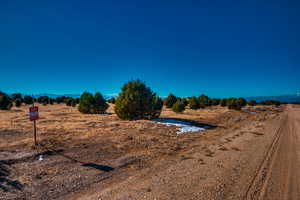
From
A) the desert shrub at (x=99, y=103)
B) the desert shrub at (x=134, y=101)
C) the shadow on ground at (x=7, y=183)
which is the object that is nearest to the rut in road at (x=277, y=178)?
the shadow on ground at (x=7, y=183)

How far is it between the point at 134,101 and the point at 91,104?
15913mm

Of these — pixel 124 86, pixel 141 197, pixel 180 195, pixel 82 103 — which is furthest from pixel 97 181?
pixel 82 103

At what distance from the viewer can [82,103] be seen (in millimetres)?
31609

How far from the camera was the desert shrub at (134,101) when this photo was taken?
64.4ft

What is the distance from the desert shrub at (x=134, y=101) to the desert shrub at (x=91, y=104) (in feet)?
42.1

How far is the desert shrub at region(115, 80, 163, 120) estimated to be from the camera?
19.6 metres

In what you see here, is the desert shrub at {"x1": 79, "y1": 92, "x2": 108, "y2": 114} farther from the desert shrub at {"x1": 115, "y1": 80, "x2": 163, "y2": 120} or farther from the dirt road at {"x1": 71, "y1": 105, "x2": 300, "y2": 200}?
the dirt road at {"x1": 71, "y1": 105, "x2": 300, "y2": 200}

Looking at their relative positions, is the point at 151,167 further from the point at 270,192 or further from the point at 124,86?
the point at 124,86

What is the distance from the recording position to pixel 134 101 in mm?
19562

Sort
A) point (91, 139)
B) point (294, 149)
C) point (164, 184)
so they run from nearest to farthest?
1. point (164, 184)
2. point (294, 149)
3. point (91, 139)

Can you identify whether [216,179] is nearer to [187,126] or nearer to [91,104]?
[187,126]

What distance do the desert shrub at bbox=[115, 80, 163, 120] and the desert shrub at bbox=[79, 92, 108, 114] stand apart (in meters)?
12.8

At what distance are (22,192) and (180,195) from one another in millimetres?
4596

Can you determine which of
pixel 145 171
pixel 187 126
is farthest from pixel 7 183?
pixel 187 126
